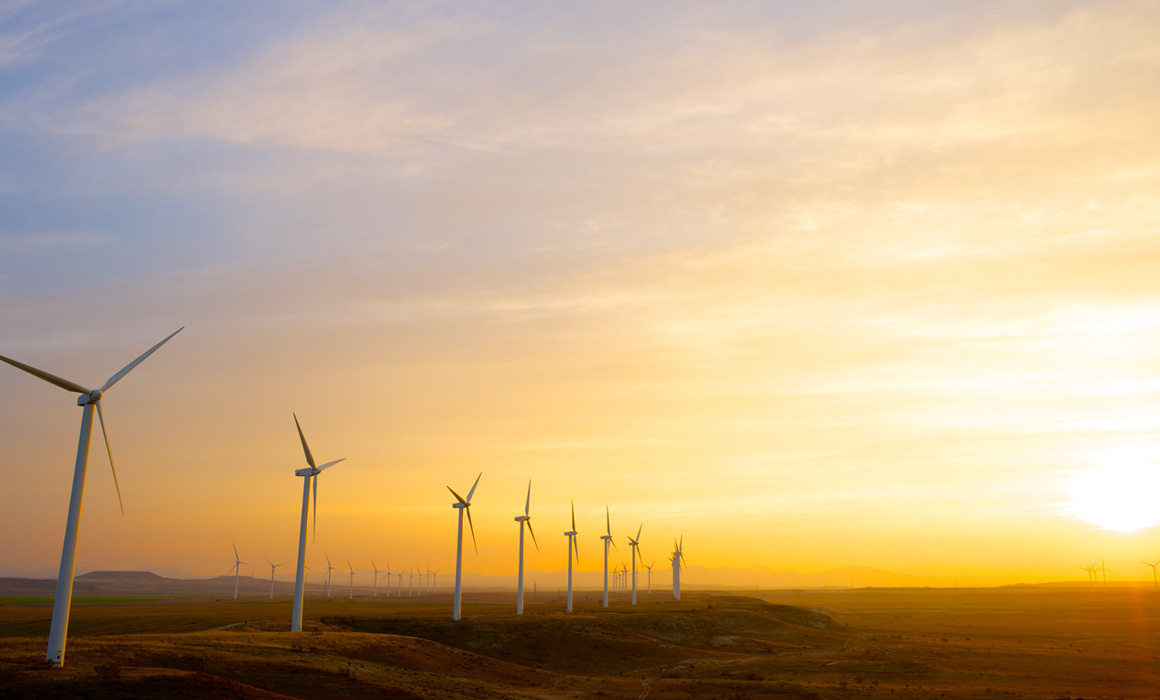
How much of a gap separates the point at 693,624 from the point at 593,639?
91.9ft

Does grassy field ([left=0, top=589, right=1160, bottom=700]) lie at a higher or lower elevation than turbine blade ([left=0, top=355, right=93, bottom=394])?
lower

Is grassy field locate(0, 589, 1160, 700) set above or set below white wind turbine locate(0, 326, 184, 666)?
below

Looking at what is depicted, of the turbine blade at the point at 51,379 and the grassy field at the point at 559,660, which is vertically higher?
the turbine blade at the point at 51,379

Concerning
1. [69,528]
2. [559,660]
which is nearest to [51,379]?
[69,528]

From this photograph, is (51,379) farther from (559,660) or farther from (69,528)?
(559,660)

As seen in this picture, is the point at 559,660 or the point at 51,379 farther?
the point at 559,660

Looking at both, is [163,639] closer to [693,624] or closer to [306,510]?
[306,510]

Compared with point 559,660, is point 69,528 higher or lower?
higher

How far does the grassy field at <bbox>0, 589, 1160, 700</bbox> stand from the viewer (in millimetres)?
47750

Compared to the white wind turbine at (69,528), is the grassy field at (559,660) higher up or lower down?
lower down

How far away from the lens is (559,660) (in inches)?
3351

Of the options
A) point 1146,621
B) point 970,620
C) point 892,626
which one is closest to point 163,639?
point 892,626

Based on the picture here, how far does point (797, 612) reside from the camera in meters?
158

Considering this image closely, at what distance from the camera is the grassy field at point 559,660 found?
47750 mm
